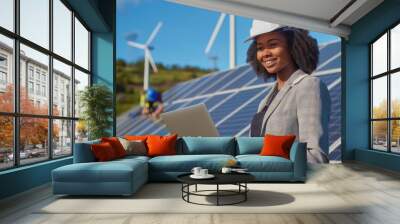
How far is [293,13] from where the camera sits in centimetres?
804

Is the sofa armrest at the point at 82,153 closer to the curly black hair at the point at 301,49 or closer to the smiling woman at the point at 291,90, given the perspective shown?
the smiling woman at the point at 291,90

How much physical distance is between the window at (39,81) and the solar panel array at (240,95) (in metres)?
4.59

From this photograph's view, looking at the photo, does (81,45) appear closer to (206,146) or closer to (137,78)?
(206,146)

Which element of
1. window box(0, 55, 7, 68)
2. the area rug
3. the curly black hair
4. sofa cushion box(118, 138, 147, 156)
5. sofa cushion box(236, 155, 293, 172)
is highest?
the curly black hair

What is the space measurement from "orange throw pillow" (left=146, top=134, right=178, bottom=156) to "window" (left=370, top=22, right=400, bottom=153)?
434 cm

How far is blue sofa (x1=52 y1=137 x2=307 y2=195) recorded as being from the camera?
4.31 meters

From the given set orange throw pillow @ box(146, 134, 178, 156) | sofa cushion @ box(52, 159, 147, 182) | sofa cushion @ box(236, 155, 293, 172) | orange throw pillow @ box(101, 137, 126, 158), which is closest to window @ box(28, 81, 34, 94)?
orange throw pillow @ box(101, 137, 126, 158)

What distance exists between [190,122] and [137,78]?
11.2 meters

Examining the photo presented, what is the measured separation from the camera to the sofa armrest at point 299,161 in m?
5.32

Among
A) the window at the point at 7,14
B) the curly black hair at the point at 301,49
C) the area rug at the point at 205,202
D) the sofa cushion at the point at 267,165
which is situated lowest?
the area rug at the point at 205,202

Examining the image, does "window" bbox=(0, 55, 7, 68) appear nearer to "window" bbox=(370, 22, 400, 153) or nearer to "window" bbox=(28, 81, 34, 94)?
"window" bbox=(28, 81, 34, 94)

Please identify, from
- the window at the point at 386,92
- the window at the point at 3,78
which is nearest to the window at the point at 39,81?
A: the window at the point at 3,78

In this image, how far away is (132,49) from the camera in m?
20.0

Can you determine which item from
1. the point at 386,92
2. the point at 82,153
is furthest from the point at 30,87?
the point at 386,92
